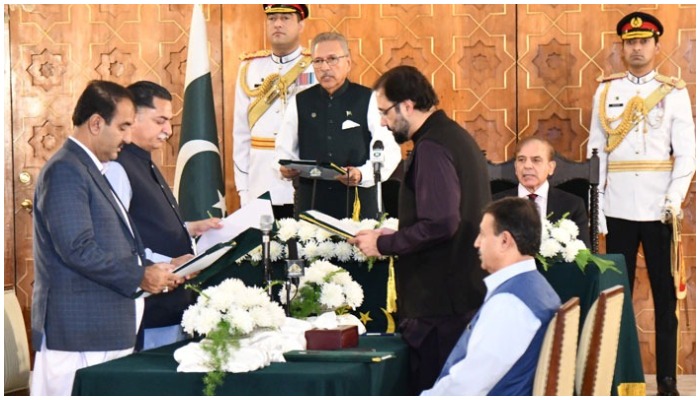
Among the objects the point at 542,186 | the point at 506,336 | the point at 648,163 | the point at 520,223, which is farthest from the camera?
the point at 648,163

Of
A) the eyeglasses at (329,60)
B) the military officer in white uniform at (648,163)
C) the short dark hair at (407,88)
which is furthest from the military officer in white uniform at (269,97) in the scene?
the short dark hair at (407,88)

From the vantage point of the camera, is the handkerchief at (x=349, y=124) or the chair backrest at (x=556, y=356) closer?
the chair backrest at (x=556, y=356)

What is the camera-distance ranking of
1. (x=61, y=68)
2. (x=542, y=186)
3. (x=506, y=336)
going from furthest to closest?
1. (x=61, y=68)
2. (x=542, y=186)
3. (x=506, y=336)

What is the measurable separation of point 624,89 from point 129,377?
450 cm

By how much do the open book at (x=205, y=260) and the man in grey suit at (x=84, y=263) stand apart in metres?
0.11

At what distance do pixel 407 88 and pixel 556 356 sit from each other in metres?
1.30

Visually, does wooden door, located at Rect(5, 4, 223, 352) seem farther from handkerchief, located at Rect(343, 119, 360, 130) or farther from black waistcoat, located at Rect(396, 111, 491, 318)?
black waistcoat, located at Rect(396, 111, 491, 318)

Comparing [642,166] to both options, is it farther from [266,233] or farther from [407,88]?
[266,233]

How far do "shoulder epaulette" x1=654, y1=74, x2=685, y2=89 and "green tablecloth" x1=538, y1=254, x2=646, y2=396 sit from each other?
6.38 ft

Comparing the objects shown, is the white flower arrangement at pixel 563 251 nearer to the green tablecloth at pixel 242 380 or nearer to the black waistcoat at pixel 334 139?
the black waistcoat at pixel 334 139

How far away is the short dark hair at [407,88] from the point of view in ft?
13.1

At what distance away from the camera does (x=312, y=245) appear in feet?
16.0

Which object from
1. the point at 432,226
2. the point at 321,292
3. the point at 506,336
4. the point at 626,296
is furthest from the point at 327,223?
the point at 626,296

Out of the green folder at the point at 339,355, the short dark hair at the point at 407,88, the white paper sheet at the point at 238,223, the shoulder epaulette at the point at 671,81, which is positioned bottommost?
the green folder at the point at 339,355
